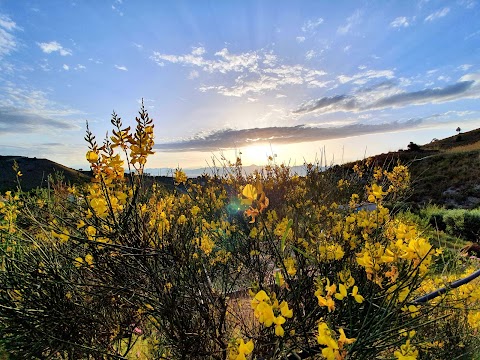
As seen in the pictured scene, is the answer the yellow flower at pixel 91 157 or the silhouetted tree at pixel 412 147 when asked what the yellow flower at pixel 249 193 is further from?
the silhouetted tree at pixel 412 147

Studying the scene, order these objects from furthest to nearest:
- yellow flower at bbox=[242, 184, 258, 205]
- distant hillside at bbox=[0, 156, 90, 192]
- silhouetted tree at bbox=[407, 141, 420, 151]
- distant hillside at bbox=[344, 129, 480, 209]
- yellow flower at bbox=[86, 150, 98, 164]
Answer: distant hillside at bbox=[0, 156, 90, 192], silhouetted tree at bbox=[407, 141, 420, 151], distant hillside at bbox=[344, 129, 480, 209], yellow flower at bbox=[86, 150, 98, 164], yellow flower at bbox=[242, 184, 258, 205]

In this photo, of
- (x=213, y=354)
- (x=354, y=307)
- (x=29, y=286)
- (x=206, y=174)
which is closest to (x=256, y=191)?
(x=213, y=354)

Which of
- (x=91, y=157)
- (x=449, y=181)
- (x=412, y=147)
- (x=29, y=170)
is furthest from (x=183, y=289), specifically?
(x=29, y=170)

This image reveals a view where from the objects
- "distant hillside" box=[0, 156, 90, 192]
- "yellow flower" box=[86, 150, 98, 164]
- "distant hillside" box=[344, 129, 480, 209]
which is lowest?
"distant hillside" box=[344, 129, 480, 209]

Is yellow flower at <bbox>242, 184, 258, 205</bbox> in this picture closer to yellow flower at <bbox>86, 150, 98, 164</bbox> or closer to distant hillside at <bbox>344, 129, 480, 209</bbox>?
yellow flower at <bbox>86, 150, 98, 164</bbox>

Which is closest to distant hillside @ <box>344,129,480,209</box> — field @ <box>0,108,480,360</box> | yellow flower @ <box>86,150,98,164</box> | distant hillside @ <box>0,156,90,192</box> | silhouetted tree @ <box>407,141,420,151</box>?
silhouetted tree @ <box>407,141,420,151</box>

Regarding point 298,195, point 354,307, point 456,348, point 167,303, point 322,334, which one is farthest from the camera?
point 298,195

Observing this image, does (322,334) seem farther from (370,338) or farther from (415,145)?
(415,145)

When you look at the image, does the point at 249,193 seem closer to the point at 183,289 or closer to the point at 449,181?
the point at 183,289

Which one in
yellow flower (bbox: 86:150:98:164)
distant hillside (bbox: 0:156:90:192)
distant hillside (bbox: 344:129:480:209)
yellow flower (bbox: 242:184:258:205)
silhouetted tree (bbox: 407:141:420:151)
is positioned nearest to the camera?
yellow flower (bbox: 242:184:258:205)

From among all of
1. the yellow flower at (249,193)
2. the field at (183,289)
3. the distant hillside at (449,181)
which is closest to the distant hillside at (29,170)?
the distant hillside at (449,181)

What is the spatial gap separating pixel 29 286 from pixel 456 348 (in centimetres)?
339

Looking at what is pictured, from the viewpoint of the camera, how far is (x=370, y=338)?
1.20 metres

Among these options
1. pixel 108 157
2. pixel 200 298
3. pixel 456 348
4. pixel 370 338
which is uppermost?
pixel 108 157
